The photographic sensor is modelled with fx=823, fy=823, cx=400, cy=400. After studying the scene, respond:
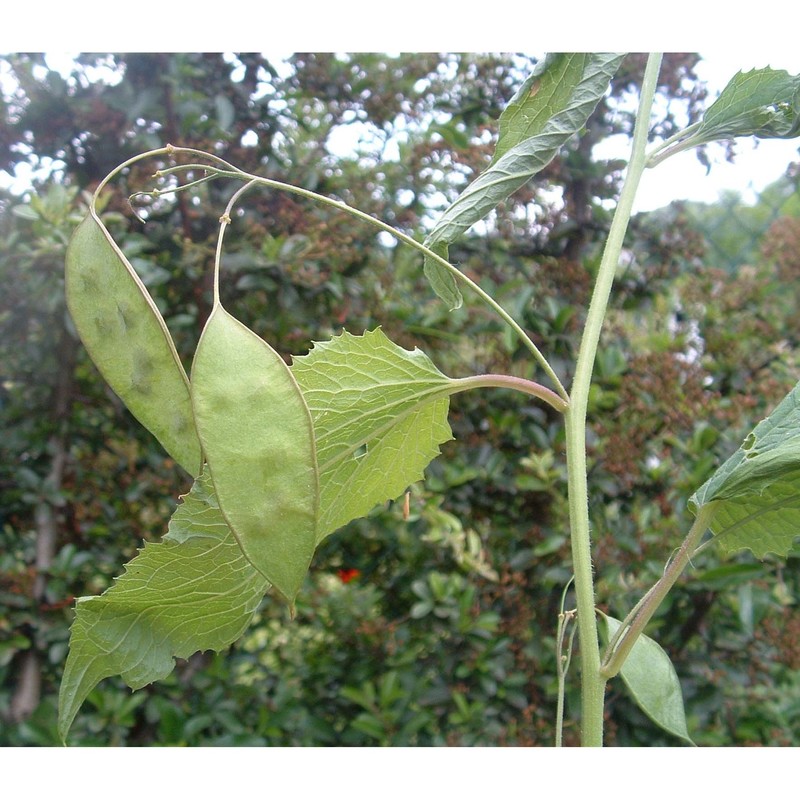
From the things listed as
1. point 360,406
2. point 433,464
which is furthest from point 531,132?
point 433,464

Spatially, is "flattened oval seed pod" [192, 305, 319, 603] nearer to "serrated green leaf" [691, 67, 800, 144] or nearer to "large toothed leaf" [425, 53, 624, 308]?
"large toothed leaf" [425, 53, 624, 308]

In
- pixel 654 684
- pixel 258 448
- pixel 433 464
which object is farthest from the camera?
pixel 433 464

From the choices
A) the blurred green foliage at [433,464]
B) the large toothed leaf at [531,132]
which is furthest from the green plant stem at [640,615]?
the blurred green foliage at [433,464]

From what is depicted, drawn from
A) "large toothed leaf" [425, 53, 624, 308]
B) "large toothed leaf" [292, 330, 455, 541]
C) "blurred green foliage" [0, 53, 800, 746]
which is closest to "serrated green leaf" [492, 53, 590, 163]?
"large toothed leaf" [425, 53, 624, 308]

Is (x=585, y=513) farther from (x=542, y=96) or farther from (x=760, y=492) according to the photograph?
(x=542, y=96)

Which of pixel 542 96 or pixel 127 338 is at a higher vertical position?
pixel 542 96

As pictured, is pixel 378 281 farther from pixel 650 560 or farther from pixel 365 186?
pixel 650 560

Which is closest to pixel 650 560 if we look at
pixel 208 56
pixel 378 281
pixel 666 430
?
pixel 666 430
